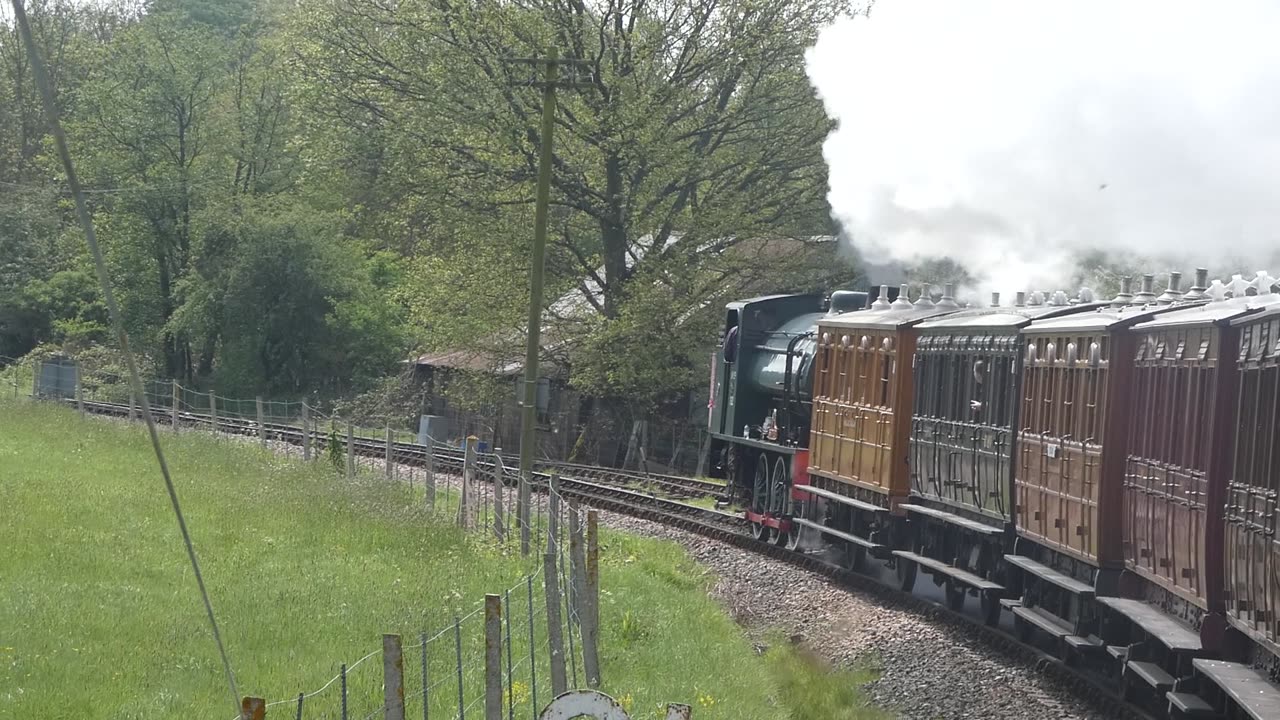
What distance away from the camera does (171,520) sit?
17.5m

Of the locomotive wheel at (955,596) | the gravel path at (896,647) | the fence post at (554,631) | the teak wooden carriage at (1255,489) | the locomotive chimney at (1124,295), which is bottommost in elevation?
the gravel path at (896,647)

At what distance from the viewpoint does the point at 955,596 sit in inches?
594

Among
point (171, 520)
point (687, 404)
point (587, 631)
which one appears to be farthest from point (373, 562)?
point (687, 404)

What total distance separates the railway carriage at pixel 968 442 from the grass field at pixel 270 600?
89.1 inches

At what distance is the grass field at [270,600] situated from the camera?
33.3 ft

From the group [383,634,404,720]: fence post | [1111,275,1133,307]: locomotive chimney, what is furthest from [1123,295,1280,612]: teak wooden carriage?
[383,634,404,720]: fence post

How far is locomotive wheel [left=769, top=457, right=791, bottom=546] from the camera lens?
19281 millimetres

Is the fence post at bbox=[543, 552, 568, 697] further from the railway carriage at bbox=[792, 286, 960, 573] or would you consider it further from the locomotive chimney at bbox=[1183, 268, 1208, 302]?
the railway carriage at bbox=[792, 286, 960, 573]

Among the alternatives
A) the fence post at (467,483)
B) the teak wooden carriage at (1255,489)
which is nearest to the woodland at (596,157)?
the fence post at (467,483)

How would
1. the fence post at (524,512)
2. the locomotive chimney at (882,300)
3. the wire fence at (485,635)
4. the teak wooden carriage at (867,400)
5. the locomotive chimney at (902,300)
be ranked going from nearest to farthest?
1. the wire fence at (485,635)
2. the teak wooden carriage at (867,400)
3. the fence post at (524,512)
4. the locomotive chimney at (902,300)
5. the locomotive chimney at (882,300)

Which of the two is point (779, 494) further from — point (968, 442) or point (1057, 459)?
point (1057, 459)

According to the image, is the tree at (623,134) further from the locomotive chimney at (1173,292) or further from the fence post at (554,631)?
the fence post at (554,631)

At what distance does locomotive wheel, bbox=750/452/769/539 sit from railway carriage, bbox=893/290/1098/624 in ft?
13.5

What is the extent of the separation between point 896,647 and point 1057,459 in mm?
2190
